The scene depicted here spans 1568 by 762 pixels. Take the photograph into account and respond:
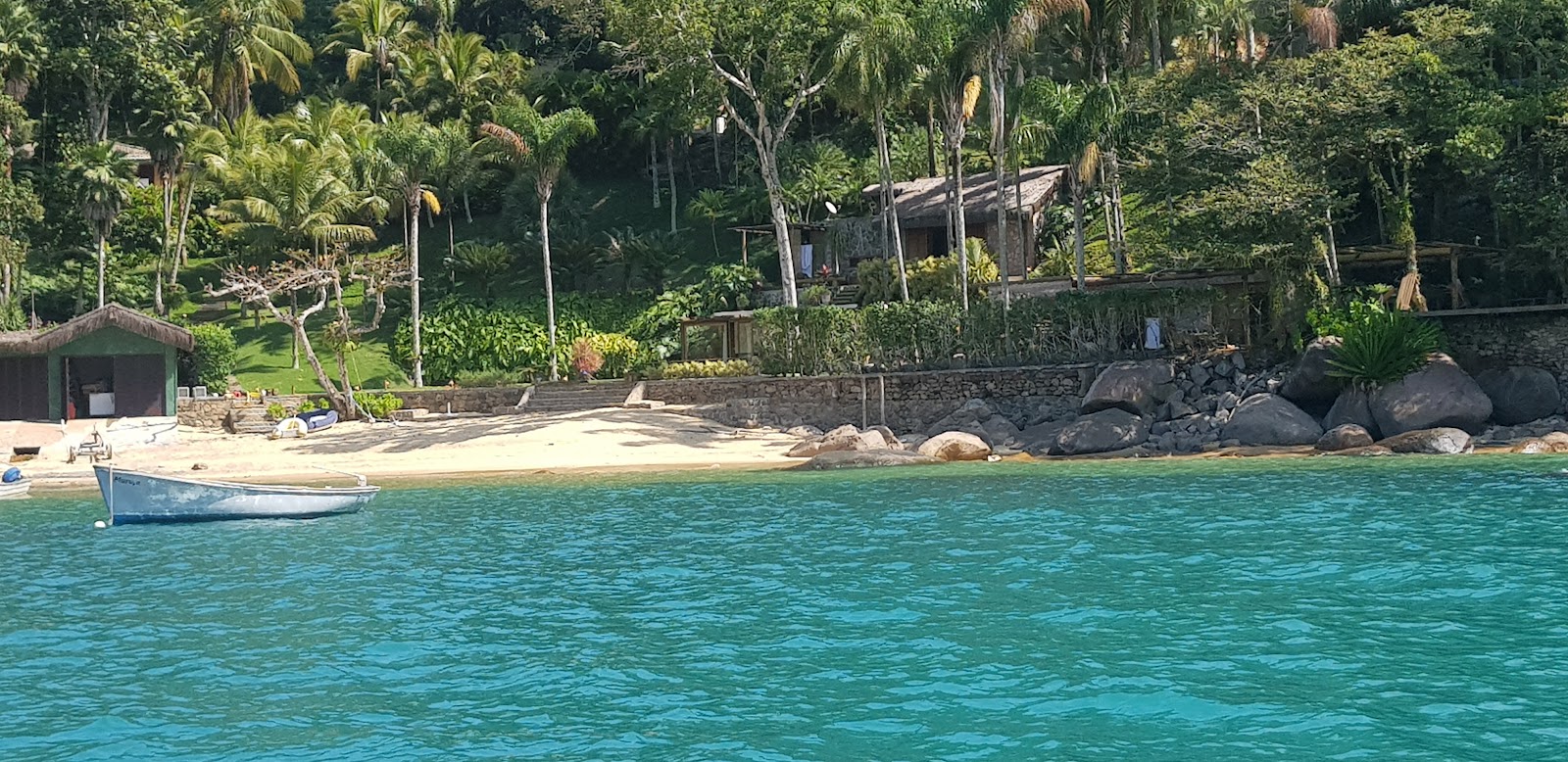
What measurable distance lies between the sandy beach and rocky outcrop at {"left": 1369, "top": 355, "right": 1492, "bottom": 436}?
48.6 ft

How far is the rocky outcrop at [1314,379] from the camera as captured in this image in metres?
35.5

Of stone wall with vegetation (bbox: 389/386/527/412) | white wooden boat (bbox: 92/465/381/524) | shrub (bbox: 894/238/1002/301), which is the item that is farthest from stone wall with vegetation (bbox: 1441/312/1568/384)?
white wooden boat (bbox: 92/465/381/524)

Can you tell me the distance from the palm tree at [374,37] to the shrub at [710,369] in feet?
116

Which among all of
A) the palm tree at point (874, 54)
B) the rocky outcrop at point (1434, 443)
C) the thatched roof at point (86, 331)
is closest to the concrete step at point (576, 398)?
the palm tree at point (874, 54)

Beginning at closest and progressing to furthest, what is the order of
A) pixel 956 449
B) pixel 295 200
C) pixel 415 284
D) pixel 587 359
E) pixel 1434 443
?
pixel 1434 443
pixel 956 449
pixel 587 359
pixel 415 284
pixel 295 200

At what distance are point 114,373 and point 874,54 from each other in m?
27.0

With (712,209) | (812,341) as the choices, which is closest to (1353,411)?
(812,341)

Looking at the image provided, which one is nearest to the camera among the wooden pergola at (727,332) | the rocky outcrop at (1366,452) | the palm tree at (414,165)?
the rocky outcrop at (1366,452)

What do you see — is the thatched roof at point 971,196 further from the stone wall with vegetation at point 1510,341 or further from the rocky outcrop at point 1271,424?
the stone wall with vegetation at point 1510,341

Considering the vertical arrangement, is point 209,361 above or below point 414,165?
below

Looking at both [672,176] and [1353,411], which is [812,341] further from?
[672,176]

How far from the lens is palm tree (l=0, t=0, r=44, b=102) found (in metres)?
52.9

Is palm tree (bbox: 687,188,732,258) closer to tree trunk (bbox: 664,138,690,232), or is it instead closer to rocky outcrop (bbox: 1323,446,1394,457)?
tree trunk (bbox: 664,138,690,232)

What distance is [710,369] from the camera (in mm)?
44812
